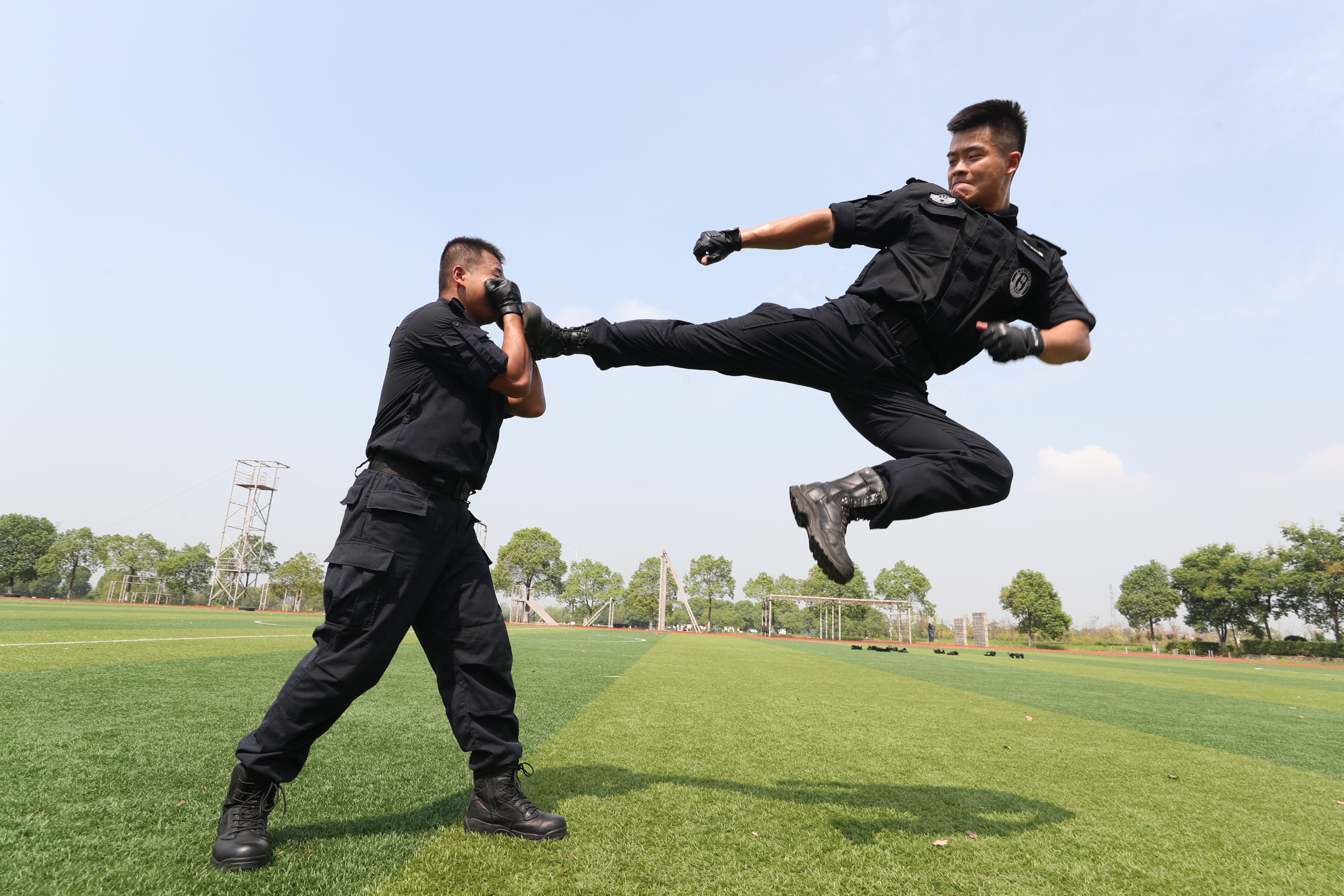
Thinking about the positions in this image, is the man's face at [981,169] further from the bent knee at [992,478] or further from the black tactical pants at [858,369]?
the bent knee at [992,478]

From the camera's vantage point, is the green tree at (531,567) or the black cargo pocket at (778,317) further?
the green tree at (531,567)

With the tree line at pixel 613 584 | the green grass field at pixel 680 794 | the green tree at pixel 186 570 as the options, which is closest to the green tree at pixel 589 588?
the tree line at pixel 613 584

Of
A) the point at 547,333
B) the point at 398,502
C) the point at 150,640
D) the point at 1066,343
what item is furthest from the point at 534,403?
the point at 150,640

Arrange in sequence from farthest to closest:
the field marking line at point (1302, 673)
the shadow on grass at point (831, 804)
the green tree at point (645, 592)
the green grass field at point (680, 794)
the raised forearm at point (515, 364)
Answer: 1. the green tree at point (645, 592)
2. the field marking line at point (1302, 673)
3. the raised forearm at point (515, 364)
4. the shadow on grass at point (831, 804)
5. the green grass field at point (680, 794)

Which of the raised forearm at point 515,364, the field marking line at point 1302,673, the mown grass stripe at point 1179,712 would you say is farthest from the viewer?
the field marking line at point 1302,673

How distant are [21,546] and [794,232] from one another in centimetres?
9965

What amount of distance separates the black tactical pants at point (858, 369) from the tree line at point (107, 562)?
74328 mm

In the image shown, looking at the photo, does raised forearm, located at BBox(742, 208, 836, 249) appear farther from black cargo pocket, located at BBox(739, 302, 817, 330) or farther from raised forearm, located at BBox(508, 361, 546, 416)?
raised forearm, located at BBox(508, 361, 546, 416)

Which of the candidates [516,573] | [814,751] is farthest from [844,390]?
[516,573]

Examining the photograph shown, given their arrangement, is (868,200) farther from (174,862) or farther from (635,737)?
(635,737)

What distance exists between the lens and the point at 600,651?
1518 cm

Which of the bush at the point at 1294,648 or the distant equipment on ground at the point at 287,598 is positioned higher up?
the bush at the point at 1294,648

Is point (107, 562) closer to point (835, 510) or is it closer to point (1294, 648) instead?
point (835, 510)

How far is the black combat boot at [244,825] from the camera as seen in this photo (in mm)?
2084
